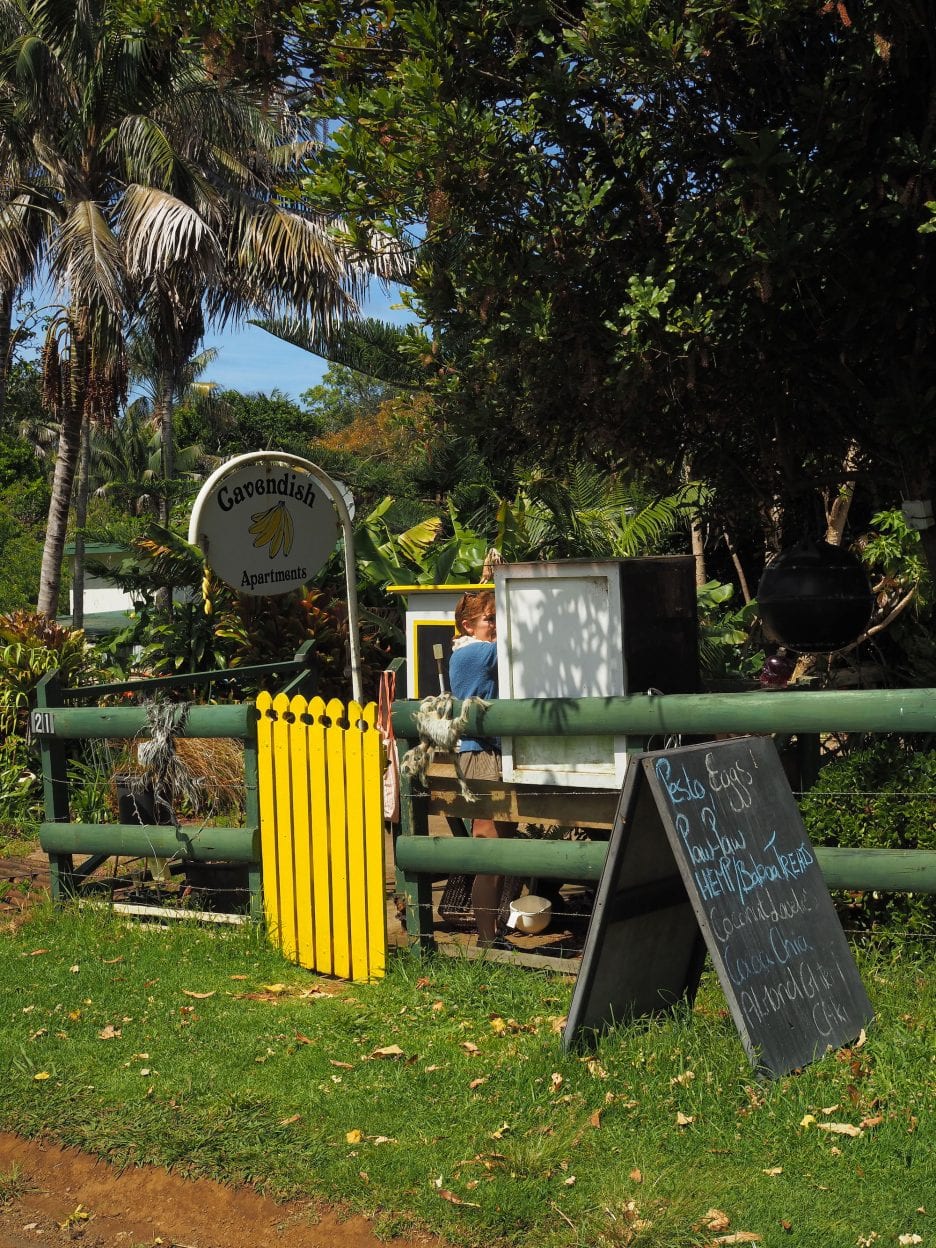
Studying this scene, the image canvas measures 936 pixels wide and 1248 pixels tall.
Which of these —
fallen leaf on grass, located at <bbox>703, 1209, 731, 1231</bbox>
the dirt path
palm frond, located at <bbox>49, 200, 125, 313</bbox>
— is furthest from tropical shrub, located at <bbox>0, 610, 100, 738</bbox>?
fallen leaf on grass, located at <bbox>703, 1209, 731, 1231</bbox>

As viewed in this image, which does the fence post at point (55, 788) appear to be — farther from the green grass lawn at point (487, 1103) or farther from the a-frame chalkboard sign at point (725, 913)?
the a-frame chalkboard sign at point (725, 913)

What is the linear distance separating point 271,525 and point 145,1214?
3.90 m

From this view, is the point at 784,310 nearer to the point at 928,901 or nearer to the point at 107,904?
the point at 928,901

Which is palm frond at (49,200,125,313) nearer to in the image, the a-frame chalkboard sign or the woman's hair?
the woman's hair

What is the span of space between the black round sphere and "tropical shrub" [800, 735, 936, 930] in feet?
3.85

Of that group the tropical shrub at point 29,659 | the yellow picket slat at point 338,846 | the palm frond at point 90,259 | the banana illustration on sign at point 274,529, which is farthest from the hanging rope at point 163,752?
the palm frond at point 90,259

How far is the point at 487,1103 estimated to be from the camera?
4.26 metres

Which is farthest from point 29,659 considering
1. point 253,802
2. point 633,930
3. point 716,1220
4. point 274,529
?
point 716,1220

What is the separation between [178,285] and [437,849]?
43.2 feet

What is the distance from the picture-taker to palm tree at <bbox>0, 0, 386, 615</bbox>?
15414 millimetres

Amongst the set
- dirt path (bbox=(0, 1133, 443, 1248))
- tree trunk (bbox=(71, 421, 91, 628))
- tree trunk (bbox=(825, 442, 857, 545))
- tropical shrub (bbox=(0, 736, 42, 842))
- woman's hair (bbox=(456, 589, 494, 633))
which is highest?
tree trunk (bbox=(71, 421, 91, 628))

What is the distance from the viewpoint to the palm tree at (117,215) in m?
15.4

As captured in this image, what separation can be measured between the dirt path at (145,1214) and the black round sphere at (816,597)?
3819 mm

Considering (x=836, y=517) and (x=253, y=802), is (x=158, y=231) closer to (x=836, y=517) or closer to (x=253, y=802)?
(x=836, y=517)
